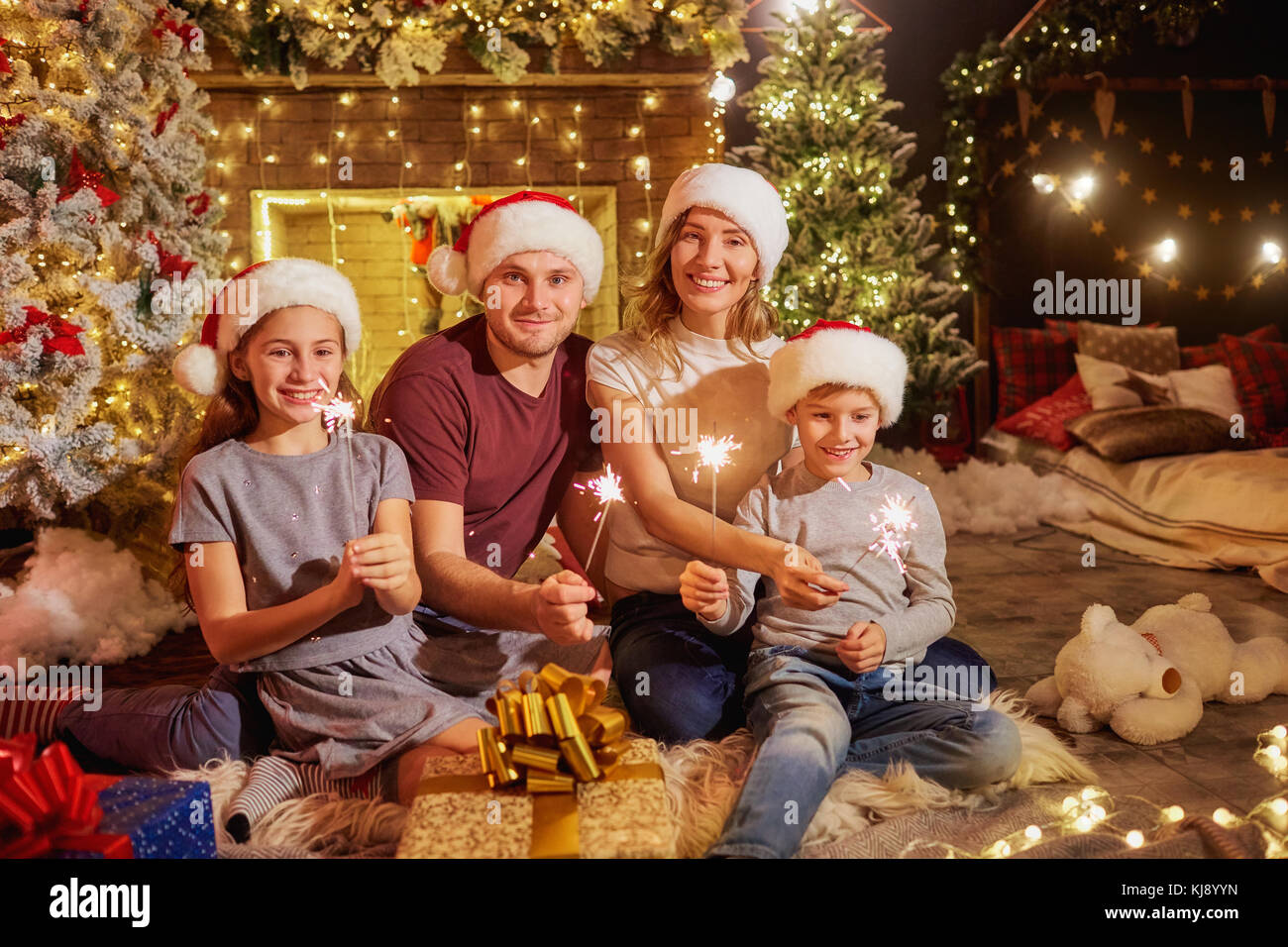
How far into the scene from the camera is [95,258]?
3133 mm

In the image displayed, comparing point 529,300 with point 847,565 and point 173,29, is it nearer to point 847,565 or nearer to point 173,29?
point 847,565

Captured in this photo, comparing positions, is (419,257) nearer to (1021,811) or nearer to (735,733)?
(735,733)

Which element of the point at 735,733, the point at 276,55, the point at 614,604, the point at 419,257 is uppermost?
the point at 276,55

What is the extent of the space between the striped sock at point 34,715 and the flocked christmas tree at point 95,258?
1.22 meters

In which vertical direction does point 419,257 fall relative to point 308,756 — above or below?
above

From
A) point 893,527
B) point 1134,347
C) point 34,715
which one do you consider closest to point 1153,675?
point 893,527

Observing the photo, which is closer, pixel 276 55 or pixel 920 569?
pixel 920 569

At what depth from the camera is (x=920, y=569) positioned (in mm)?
1981

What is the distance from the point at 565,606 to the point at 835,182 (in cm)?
366

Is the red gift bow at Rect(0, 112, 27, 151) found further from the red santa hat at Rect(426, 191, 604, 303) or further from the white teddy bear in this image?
the white teddy bear

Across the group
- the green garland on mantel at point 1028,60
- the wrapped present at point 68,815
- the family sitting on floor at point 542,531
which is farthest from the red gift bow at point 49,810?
the green garland on mantel at point 1028,60

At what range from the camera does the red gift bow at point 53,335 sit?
114 inches
